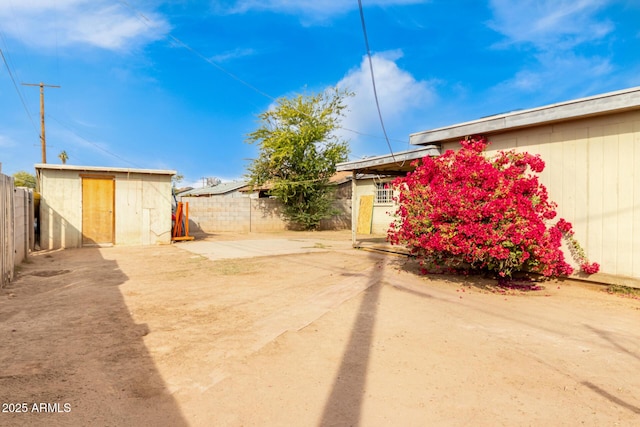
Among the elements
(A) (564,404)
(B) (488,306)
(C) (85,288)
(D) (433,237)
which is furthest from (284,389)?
(C) (85,288)

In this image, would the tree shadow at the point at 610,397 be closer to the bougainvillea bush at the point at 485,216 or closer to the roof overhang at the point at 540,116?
the bougainvillea bush at the point at 485,216

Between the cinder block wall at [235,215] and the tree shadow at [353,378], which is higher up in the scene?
the cinder block wall at [235,215]

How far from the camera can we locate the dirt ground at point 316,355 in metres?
2.36

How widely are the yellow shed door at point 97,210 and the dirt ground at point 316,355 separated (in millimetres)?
5844

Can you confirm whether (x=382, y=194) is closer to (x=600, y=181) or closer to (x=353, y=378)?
(x=600, y=181)

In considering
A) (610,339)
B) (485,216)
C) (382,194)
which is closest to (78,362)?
(610,339)

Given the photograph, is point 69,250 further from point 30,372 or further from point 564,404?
point 564,404

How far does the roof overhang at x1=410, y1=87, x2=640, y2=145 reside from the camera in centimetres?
523

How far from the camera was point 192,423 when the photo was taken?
2221 millimetres

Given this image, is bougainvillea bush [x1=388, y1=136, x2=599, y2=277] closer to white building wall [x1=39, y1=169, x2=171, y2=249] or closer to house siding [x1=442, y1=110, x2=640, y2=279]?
house siding [x1=442, y1=110, x2=640, y2=279]

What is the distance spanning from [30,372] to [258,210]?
16266 millimetres

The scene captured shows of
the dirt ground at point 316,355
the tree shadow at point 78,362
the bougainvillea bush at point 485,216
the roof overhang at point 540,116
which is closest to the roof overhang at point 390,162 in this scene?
the roof overhang at point 540,116

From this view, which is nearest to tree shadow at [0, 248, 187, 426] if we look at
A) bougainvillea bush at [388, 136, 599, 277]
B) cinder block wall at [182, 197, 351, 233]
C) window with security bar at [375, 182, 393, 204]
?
bougainvillea bush at [388, 136, 599, 277]

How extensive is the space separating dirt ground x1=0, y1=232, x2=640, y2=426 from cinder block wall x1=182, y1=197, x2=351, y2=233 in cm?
1148
